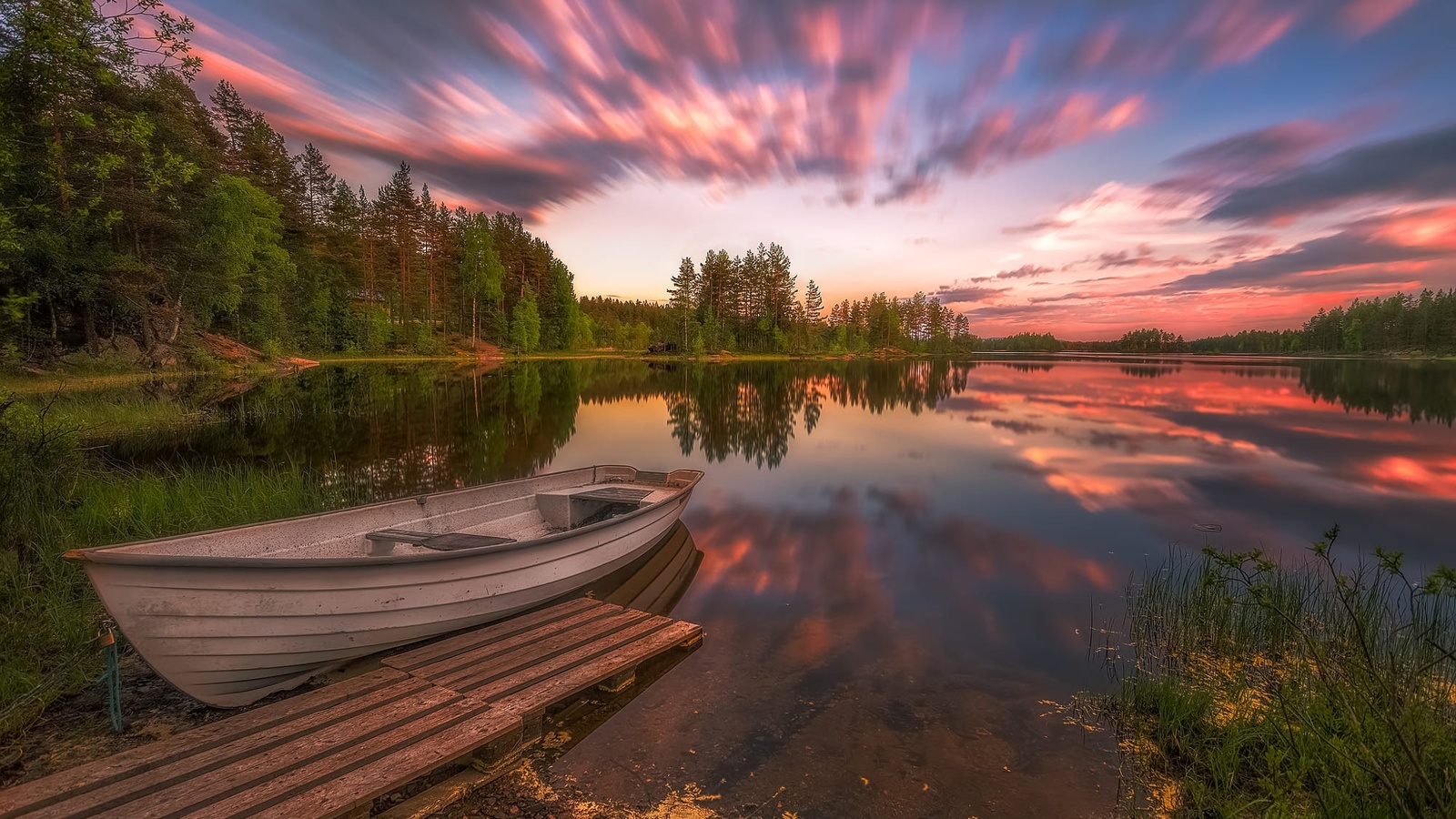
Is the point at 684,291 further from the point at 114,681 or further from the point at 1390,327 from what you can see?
the point at 1390,327

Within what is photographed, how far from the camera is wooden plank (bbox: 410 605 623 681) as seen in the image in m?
6.32

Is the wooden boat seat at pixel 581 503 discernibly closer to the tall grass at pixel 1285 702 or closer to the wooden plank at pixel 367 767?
the wooden plank at pixel 367 767

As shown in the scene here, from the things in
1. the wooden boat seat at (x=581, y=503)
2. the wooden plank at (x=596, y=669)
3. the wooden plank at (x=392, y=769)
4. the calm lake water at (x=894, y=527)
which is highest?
the wooden boat seat at (x=581, y=503)

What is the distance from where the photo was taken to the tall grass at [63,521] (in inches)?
237

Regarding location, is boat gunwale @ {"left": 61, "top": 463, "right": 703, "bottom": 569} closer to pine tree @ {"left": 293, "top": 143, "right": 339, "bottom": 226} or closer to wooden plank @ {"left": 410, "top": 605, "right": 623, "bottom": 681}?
wooden plank @ {"left": 410, "top": 605, "right": 623, "bottom": 681}

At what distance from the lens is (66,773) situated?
4328mm

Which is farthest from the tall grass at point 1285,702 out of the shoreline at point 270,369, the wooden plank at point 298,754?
the shoreline at point 270,369

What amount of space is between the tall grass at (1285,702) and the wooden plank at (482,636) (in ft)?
22.4

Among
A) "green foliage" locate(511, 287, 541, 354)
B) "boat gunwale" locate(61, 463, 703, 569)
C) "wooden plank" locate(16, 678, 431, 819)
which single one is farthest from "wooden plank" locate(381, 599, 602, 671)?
"green foliage" locate(511, 287, 541, 354)

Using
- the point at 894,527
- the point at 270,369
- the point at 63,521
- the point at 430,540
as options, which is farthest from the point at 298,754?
the point at 270,369

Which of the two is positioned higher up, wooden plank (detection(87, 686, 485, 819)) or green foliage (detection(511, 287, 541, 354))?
green foliage (detection(511, 287, 541, 354))

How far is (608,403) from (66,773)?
3253cm

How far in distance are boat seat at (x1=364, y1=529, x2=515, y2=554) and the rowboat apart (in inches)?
1.1

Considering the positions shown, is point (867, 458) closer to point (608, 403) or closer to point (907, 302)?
point (608, 403)
